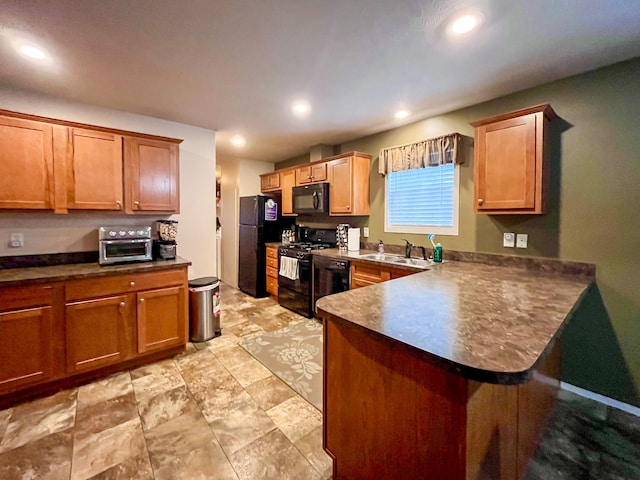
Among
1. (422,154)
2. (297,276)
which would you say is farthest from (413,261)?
(297,276)

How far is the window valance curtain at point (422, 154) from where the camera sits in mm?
2951

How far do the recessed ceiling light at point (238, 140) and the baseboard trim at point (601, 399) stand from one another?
14.5ft

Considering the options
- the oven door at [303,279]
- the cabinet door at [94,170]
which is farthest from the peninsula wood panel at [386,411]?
the cabinet door at [94,170]

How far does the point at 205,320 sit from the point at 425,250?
262cm

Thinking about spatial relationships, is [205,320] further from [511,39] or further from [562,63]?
[562,63]

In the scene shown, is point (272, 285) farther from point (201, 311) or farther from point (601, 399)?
point (601, 399)

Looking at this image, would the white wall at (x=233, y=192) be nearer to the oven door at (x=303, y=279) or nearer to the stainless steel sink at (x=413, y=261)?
the oven door at (x=303, y=279)

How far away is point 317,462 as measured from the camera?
1.57 metres

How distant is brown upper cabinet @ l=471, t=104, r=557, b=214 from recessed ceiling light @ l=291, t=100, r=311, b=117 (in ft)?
5.30

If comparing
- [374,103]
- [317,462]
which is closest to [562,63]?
[374,103]

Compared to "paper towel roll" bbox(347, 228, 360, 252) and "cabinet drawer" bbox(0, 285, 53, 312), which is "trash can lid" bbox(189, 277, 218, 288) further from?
"paper towel roll" bbox(347, 228, 360, 252)

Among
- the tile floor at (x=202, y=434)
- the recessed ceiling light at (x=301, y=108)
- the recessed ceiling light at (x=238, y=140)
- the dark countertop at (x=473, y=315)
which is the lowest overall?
the tile floor at (x=202, y=434)

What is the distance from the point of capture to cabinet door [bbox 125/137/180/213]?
2.79 meters

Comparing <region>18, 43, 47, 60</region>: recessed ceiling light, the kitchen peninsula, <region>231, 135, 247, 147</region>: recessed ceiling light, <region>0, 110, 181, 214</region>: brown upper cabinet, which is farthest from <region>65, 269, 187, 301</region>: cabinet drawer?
<region>231, 135, 247, 147</region>: recessed ceiling light
